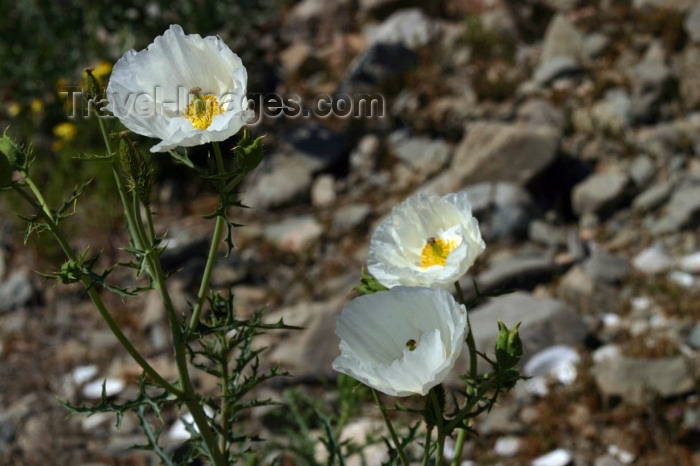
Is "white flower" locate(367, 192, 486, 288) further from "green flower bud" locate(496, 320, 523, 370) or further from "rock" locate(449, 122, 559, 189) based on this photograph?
"rock" locate(449, 122, 559, 189)

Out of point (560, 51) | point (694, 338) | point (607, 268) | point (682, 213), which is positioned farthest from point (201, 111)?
point (560, 51)

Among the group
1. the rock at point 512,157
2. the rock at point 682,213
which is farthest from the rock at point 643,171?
the rock at point 512,157

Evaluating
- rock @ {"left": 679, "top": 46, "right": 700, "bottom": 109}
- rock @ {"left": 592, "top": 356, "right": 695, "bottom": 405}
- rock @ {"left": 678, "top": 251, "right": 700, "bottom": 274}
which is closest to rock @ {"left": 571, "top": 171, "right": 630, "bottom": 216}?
rock @ {"left": 678, "top": 251, "right": 700, "bottom": 274}

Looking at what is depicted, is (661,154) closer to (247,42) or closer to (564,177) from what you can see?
(564,177)

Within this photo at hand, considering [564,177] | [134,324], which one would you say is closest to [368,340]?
[134,324]

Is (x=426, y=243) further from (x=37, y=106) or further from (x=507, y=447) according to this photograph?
(x=37, y=106)

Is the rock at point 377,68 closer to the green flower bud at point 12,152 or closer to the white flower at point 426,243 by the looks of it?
the white flower at point 426,243
